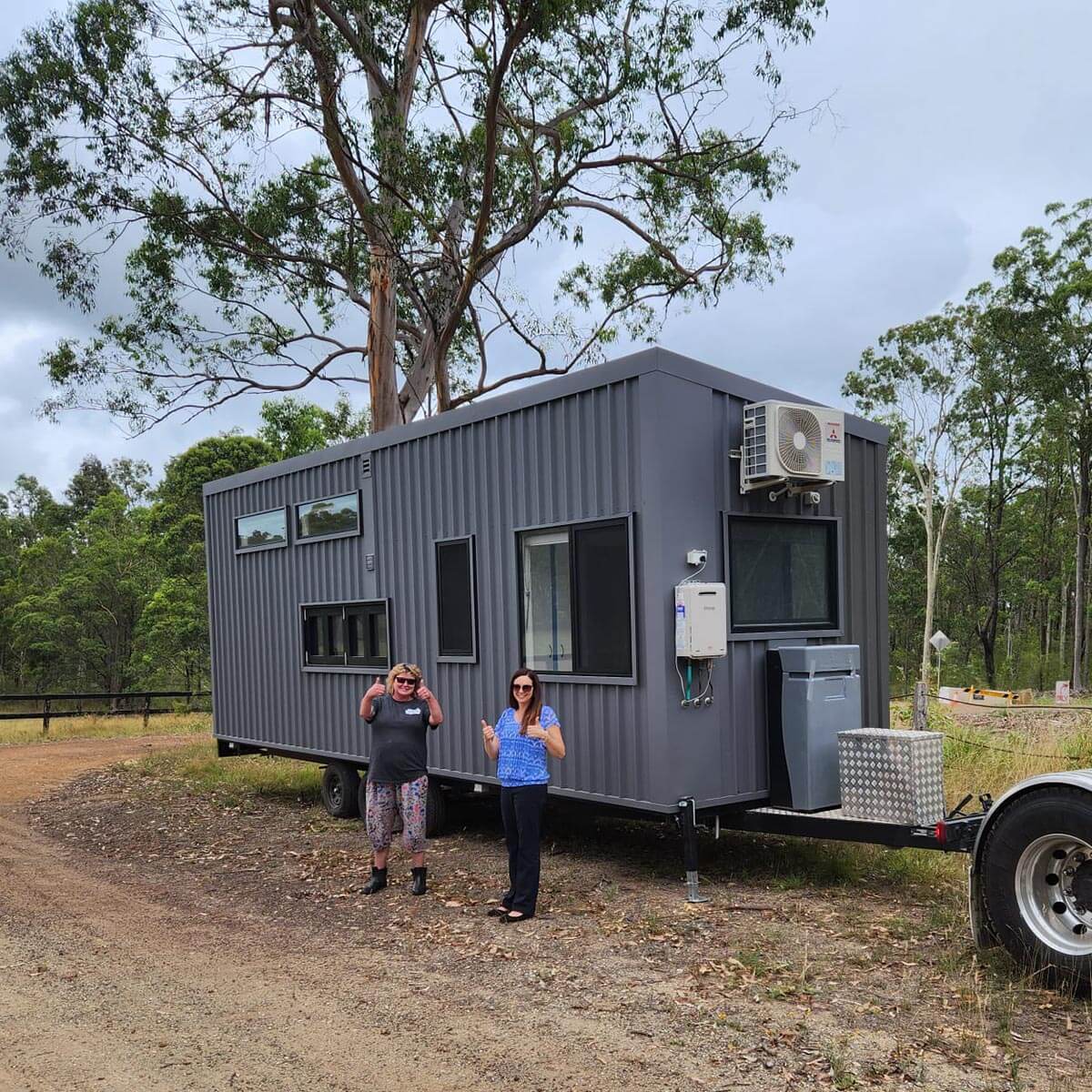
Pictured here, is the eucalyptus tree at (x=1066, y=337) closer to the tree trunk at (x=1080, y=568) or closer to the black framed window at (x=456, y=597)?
the tree trunk at (x=1080, y=568)

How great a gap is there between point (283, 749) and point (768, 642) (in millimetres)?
5849

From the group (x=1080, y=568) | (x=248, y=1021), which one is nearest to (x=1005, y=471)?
(x=1080, y=568)

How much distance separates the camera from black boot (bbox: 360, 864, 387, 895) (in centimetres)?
749

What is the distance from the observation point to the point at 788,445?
7410 millimetres

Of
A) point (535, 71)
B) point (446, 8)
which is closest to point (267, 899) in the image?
point (446, 8)

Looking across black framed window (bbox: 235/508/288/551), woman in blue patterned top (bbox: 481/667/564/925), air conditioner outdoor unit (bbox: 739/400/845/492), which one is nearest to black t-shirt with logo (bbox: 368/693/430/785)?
woman in blue patterned top (bbox: 481/667/564/925)

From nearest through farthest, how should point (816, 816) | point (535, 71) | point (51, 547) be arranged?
point (816, 816)
point (535, 71)
point (51, 547)

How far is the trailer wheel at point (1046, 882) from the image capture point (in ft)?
16.3

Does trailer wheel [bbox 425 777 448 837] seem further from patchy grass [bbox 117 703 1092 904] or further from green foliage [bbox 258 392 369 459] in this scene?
green foliage [bbox 258 392 369 459]

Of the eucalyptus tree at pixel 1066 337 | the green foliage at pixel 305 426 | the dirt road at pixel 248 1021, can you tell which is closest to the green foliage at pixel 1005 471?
the eucalyptus tree at pixel 1066 337

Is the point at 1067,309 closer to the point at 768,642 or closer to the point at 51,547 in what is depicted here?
the point at 768,642

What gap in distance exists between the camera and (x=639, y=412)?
7094 millimetres

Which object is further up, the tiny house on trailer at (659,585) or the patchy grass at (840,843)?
the tiny house on trailer at (659,585)

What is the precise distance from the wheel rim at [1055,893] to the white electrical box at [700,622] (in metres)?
2.33
